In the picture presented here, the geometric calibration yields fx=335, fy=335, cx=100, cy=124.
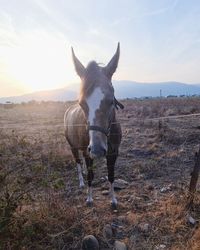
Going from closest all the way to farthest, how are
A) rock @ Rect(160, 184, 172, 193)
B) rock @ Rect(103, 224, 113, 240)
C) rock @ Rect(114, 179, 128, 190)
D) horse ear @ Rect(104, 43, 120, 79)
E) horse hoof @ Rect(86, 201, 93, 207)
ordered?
rock @ Rect(103, 224, 113, 240) < horse ear @ Rect(104, 43, 120, 79) < horse hoof @ Rect(86, 201, 93, 207) < rock @ Rect(160, 184, 172, 193) < rock @ Rect(114, 179, 128, 190)

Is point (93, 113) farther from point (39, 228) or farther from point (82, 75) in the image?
point (39, 228)

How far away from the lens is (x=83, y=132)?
605 cm

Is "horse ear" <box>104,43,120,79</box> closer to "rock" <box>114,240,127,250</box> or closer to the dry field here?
the dry field

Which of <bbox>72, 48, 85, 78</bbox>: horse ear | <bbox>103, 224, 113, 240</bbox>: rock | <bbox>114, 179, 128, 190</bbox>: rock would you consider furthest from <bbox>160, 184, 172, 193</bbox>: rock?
<bbox>72, 48, 85, 78</bbox>: horse ear

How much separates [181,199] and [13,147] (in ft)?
20.4

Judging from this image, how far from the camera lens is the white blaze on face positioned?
471cm

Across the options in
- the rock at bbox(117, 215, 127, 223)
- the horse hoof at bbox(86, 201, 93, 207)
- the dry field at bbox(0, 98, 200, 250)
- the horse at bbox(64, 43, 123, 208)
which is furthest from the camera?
the horse hoof at bbox(86, 201, 93, 207)

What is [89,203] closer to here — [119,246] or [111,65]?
[119,246]

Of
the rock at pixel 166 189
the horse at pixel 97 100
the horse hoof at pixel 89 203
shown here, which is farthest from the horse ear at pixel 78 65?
the rock at pixel 166 189

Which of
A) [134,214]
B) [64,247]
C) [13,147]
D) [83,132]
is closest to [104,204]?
[134,214]

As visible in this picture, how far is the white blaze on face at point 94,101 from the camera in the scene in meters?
4.71

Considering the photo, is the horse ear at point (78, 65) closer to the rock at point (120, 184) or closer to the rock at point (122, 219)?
the rock at point (122, 219)

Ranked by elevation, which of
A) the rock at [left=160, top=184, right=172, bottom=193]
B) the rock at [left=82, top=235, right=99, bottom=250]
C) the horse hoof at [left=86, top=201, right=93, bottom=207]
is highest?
the rock at [left=82, top=235, right=99, bottom=250]

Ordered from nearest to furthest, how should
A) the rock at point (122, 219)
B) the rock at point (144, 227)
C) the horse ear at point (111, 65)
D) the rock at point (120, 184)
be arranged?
the rock at point (144, 227) < the horse ear at point (111, 65) < the rock at point (122, 219) < the rock at point (120, 184)
